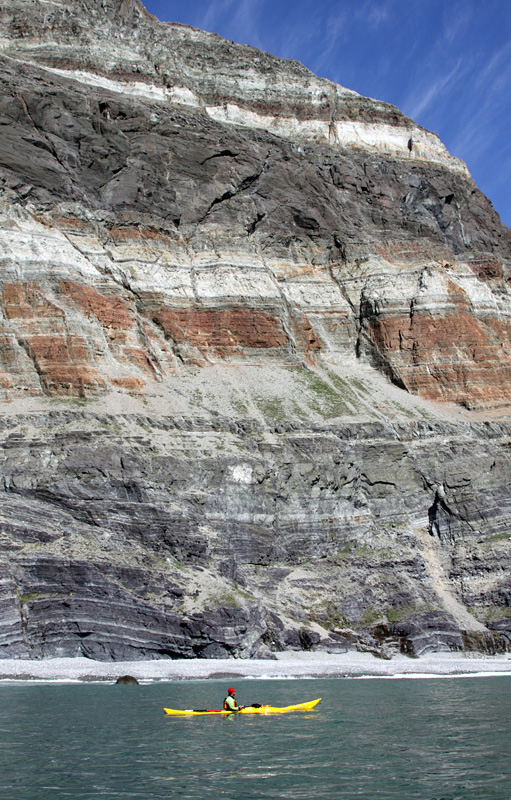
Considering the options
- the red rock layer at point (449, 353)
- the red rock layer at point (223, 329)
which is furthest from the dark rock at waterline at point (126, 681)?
the red rock layer at point (449, 353)

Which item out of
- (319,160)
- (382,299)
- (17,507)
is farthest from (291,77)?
(17,507)

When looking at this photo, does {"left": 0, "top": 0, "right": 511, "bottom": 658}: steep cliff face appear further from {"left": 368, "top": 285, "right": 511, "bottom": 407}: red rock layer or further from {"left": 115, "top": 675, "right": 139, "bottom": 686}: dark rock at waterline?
{"left": 115, "top": 675, "right": 139, "bottom": 686}: dark rock at waterline

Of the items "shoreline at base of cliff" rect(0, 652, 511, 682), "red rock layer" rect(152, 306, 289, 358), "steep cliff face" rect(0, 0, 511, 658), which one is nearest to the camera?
"shoreline at base of cliff" rect(0, 652, 511, 682)

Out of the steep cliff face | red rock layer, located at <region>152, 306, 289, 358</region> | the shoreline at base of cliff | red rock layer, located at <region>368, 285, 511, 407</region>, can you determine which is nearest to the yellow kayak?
the shoreline at base of cliff

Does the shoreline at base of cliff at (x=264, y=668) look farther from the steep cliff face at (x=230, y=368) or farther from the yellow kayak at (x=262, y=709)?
the yellow kayak at (x=262, y=709)

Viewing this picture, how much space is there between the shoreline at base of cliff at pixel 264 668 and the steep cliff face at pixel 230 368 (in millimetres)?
1085


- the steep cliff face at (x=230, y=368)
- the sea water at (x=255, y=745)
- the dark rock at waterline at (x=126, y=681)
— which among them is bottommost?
the sea water at (x=255, y=745)

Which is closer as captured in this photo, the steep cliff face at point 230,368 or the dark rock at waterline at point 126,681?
the dark rock at waterline at point 126,681

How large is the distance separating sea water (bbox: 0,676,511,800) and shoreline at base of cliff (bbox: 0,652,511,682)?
2627mm

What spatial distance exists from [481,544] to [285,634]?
56.8 ft

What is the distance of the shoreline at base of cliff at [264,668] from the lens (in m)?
40.8

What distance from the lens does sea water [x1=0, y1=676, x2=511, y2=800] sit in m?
20.9

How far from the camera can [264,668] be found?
43500mm

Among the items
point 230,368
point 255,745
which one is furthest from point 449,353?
point 255,745
